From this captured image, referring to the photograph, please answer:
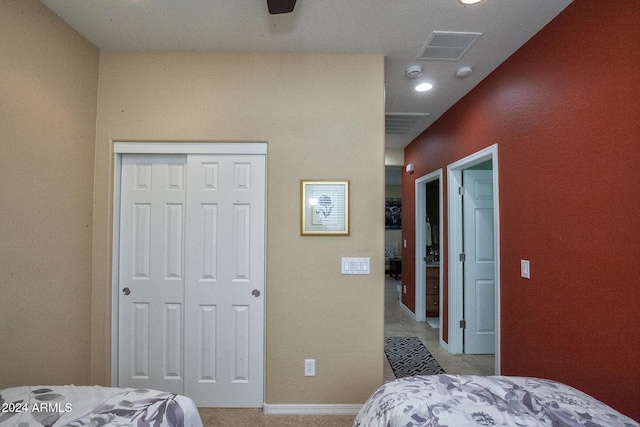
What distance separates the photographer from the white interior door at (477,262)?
321 centimetres

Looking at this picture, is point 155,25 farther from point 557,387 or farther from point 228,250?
point 557,387

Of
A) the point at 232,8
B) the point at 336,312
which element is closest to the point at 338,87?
the point at 232,8

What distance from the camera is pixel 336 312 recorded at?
85.4 inches

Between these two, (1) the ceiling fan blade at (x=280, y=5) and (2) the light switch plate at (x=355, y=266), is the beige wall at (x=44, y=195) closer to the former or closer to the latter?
(1) the ceiling fan blade at (x=280, y=5)

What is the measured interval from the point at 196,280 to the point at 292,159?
1.19 m

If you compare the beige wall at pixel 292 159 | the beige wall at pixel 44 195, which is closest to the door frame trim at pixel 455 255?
the beige wall at pixel 292 159

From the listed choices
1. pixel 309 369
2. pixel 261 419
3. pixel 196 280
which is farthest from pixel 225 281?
pixel 261 419

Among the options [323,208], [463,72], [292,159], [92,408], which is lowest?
[92,408]

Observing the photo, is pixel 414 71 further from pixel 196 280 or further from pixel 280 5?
pixel 196 280

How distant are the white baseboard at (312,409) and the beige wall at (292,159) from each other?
0.05 meters

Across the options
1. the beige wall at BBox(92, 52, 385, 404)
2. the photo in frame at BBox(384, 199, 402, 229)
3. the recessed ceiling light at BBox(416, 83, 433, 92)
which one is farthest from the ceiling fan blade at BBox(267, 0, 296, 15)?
the photo in frame at BBox(384, 199, 402, 229)

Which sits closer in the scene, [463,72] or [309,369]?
[309,369]

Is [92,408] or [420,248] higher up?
[420,248]

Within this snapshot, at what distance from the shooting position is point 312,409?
2129 millimetres
